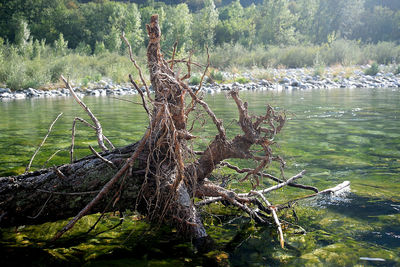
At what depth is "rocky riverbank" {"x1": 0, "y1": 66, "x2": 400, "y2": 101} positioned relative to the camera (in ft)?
62.7

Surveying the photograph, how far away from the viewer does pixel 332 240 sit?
2648 mm

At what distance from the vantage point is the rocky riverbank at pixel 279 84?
1912 centimetres

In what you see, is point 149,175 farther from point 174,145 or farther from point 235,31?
point 235,31

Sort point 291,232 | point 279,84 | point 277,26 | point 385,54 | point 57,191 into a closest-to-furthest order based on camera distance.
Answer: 1. point 57,191
2. point 291,232
3. point 279,84
4. point 385,54
5. point 277,26

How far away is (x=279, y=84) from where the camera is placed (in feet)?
79.2

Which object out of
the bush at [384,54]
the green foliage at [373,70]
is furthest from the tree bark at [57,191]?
the bush at [384,54]

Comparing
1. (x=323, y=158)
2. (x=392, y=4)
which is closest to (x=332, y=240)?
(x=323, y=158)

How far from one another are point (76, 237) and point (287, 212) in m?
1.86

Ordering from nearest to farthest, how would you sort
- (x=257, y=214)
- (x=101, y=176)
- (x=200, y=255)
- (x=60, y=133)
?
(x=200, y=255), (x=101, y=176), (x=257, y=214), (x=60, y=133)

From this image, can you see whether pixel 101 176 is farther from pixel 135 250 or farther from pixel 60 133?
pixel 60 133

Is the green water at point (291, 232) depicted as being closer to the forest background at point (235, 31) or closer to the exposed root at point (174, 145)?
the exposed root at point (174, 145)

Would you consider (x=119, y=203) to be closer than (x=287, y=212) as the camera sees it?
Yes

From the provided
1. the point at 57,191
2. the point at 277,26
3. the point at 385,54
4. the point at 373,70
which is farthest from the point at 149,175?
the point at 277,26

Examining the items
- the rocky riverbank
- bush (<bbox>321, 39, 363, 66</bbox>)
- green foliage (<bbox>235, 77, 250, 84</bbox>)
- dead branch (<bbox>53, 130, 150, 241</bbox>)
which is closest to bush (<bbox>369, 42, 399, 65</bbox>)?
bush (<bbox>321, 39, 363, 66</bbox>)
